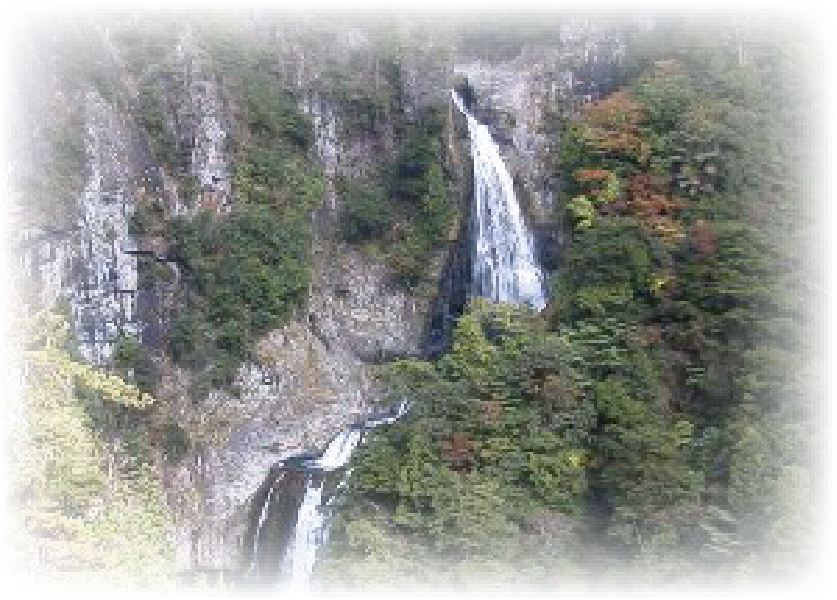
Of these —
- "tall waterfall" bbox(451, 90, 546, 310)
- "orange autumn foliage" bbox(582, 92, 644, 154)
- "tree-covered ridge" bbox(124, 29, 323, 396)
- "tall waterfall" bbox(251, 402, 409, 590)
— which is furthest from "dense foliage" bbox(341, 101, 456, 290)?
"tall waterfall" bbox(251, 402, 409, 590)

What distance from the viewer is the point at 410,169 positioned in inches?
635

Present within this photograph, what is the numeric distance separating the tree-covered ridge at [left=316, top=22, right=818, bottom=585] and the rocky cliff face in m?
3.33

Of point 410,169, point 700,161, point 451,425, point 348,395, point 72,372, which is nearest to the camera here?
point 72,372

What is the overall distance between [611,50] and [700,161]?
568 cm

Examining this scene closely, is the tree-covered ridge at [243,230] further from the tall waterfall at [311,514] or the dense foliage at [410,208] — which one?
the tall waterfall at [311,514]

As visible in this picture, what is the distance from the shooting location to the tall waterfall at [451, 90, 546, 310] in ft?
49.0

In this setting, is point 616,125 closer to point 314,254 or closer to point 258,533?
point 314,254

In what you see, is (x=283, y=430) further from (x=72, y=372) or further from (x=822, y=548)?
(x=822, y=548)

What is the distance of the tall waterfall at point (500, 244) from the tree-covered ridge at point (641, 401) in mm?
2178

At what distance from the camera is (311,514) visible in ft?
38.9

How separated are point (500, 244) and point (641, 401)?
18.9 feet

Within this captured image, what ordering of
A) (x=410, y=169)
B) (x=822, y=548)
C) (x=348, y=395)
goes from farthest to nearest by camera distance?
(x=410, y=169) < (x=348, y=395) < (x=822, y=548)

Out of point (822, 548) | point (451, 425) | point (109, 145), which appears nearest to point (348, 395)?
point (451, 425)

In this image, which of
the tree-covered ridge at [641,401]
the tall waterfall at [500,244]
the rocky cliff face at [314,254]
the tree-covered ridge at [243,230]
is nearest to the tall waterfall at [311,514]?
the rocky cliff face at [314,254]
